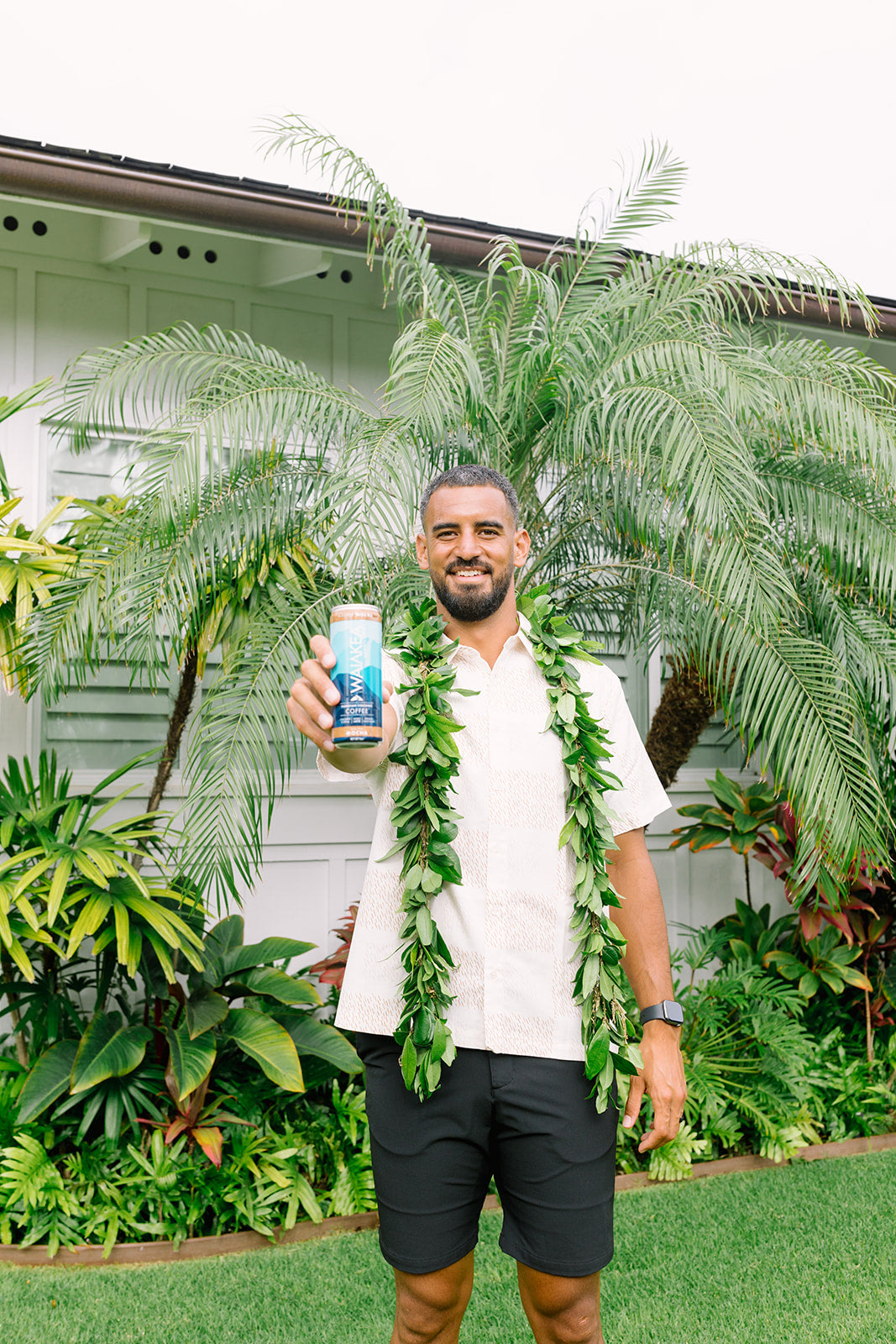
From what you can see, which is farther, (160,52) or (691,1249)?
(160,52)

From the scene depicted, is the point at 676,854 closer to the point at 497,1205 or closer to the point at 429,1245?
the point at 497,1205

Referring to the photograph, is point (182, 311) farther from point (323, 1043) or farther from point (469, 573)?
point (469, 573)

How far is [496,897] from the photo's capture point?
208 centimetres

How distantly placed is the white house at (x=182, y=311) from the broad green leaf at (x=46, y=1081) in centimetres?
131

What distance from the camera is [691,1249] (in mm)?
3781

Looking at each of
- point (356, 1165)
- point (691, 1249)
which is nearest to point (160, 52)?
point (356, 1165)

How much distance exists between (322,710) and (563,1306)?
4.22 feet

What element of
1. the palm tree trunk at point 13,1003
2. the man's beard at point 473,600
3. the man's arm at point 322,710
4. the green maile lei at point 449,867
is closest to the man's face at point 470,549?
the man's beard at point 473,600

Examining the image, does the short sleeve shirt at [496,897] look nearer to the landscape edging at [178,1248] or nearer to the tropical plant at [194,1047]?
the tropical plant at [194,1047]

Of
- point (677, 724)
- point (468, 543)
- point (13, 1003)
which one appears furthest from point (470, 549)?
point (677, 724)

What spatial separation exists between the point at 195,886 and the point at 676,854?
136 inches

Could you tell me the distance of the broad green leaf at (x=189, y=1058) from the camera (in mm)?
3797

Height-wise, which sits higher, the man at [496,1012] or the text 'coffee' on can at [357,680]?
the text 'coffee' on can at [357,680]

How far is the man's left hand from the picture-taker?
2.16m
